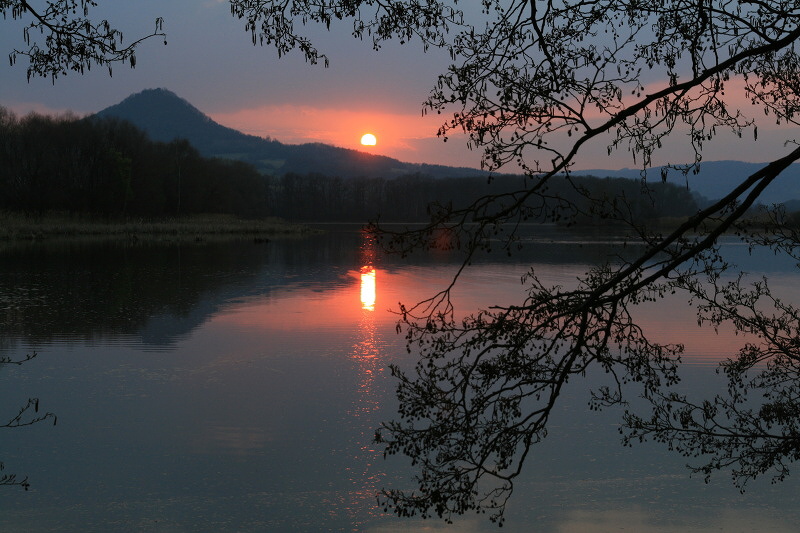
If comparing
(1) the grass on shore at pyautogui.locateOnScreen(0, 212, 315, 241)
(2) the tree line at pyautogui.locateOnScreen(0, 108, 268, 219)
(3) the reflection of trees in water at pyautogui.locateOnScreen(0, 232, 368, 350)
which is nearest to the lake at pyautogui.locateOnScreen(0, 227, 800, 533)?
(3) the reflection of trees in water at pyautogui.locateOnScreen(0, 232, 368, 350)

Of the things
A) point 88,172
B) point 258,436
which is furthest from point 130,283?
point 88,172

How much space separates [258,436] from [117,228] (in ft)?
185

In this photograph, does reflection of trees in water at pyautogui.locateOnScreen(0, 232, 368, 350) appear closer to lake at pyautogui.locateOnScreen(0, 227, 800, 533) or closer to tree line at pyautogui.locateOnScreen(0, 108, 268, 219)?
lake at pyautogui.locateOnScreen(0, 227, 800, 533)

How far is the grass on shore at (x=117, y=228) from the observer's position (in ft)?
178

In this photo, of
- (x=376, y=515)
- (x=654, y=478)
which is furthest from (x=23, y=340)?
(x=654, y=478)

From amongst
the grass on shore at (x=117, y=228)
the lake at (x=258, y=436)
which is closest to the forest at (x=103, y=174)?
the grass on shore at (x=117, y=228)

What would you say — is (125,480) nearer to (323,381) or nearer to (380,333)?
(323,381)

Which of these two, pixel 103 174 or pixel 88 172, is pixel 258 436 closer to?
pixel 103 174

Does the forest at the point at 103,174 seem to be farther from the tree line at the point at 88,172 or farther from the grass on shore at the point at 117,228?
Result: the grass on shore at the point at 117,228

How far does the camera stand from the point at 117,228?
61625 mm

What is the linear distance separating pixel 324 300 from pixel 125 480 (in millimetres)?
14443

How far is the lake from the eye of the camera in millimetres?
7703

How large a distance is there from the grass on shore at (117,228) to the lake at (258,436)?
36665 mm

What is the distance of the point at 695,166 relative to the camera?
5.36 metres
